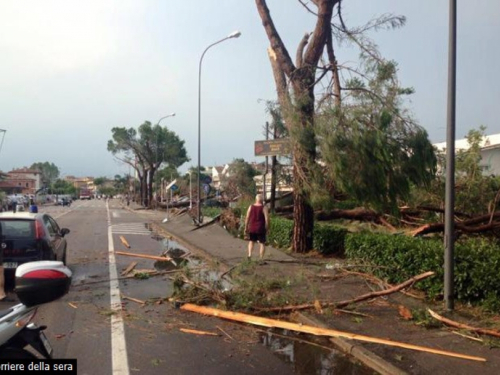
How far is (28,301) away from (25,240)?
638 cm

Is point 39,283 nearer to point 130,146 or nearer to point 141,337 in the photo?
point 141,337

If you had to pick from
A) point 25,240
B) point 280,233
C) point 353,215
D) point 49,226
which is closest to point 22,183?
point 280,233

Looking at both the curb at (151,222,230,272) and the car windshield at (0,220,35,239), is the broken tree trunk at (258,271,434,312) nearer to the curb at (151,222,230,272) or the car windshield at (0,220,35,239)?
the curb at (151,222,230,272)

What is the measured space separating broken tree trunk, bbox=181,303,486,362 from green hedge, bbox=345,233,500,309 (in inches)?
76.1

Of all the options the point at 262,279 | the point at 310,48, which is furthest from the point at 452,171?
the point at 310,48

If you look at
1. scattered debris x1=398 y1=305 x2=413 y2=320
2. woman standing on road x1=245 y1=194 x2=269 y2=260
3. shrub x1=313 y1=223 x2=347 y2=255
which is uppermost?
woman standing on road x1=245 y1=194 x2=269 y2=260

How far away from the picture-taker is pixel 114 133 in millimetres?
69500

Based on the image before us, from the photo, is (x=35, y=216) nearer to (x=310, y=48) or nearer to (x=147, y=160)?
(x=310, y=48)

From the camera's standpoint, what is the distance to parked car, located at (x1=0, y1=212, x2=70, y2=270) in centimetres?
903

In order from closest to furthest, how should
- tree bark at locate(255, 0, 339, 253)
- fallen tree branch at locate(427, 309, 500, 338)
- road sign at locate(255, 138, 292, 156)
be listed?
fallen tree branch at locate(427, 309, 500, 338) → tree bark at locate(255, 0, 339, 253) → road sign at locate(255, 138, 292, 156)

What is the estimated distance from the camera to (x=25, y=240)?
30.2 ft

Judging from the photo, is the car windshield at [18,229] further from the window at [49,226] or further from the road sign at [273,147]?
the road sign at [273,147]

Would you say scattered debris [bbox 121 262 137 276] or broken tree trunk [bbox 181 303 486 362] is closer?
broken tree trunk [bbox 181 303 486 362]

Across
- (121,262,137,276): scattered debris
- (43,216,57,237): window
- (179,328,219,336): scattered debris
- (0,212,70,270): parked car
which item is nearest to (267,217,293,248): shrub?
(121,262,137,276): scattered debris
